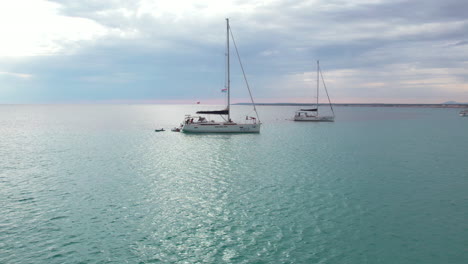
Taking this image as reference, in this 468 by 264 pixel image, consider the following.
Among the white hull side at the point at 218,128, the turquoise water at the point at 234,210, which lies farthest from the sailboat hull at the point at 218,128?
the turquoise water at the point at 234,210

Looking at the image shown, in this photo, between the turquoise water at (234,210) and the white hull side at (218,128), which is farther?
the white hull side at (218,128)

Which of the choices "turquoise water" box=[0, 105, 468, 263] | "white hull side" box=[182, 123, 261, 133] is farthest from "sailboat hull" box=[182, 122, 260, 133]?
"turquoise water" box=[0, 105, 468, 263]

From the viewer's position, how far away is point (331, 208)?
748 inches

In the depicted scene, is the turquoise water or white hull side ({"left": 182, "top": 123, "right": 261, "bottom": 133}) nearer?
the turquoise water

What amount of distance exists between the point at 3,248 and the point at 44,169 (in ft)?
59.8

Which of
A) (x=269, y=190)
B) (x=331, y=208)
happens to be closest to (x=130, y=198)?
(x=269, y=190)

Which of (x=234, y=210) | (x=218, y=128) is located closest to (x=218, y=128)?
(x=218, y=128)

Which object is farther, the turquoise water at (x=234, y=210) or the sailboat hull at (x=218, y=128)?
the sailboat hull at (x=218, y=128)

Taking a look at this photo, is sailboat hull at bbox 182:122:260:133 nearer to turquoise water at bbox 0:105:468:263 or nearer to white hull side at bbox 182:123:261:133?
white hull side at bbox 182:123:261:133

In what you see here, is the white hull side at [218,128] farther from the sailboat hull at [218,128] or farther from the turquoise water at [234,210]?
the turquoise water at [234,210]

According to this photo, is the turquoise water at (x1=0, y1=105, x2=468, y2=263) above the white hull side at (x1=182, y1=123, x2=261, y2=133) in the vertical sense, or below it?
below

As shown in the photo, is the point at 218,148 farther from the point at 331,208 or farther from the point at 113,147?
the point at 331,208

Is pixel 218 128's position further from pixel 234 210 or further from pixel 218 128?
pixel 234 210

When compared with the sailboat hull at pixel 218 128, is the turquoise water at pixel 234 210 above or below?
below
